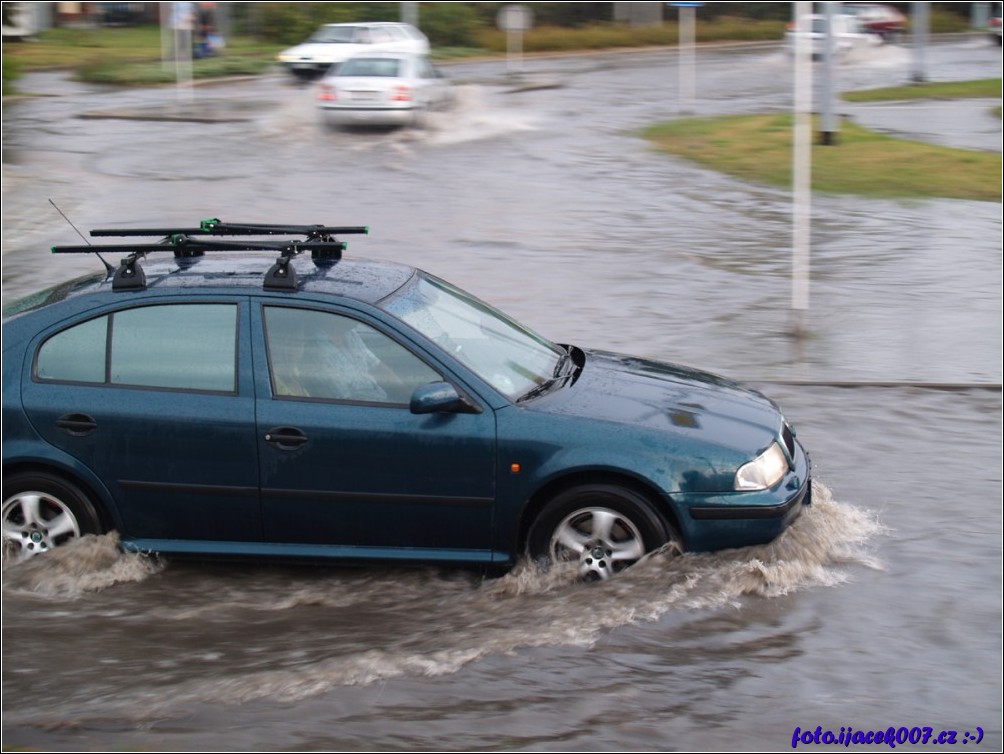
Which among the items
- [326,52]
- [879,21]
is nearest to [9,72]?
[326,52]

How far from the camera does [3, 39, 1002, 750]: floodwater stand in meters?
5.25

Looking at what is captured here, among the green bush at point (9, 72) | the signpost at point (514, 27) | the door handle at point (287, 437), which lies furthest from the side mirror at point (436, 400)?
the signpost at point (514, 27)

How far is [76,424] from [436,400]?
168cm

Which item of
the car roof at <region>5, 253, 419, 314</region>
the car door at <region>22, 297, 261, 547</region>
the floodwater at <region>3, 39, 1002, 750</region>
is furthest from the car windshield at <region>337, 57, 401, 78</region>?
the car door at <region>22, 297, 261, 547</region>

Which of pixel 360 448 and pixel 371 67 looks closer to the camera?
pixel 360 448

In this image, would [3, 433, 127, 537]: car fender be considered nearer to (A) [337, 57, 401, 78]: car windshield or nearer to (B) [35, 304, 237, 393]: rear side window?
(B) [35, 304, 237, 393]: rear side window

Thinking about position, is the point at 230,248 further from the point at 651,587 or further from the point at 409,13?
the point at 409,13

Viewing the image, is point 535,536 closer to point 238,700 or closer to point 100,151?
point 238,700

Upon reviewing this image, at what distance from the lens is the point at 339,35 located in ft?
122

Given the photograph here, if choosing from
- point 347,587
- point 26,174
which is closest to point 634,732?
point 347,587

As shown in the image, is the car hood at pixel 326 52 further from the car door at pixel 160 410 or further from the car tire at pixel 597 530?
the car tire at pixel 597 530

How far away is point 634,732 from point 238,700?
152cm

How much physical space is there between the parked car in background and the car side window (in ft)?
153

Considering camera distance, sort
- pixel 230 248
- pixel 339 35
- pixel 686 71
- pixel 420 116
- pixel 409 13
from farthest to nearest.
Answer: pixel 409 13
pixel 686 71
pixel 339 35
pixel 420 116
pixel 230 248
